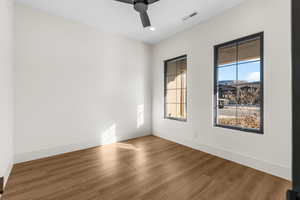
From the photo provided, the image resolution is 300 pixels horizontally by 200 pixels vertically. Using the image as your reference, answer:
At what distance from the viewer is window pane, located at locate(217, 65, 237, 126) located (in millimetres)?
2738

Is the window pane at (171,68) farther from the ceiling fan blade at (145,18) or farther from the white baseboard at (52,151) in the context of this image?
the white baseboard at (52,151)

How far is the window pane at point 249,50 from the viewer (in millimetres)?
2430

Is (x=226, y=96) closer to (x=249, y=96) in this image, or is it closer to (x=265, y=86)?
(x=249, y=96)

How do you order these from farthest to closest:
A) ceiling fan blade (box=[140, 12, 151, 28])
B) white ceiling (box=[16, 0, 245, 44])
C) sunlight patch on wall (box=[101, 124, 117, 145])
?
sunlight patch on wall (box=[101, 124, 117, 145]) < white ceiling (box=[16, 0, 245, 44]) < ceiling fan blade (box=[140, 12, 151, 28])

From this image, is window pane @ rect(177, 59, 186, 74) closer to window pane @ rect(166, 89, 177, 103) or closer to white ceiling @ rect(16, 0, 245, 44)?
window pane @ rect(166, 89, 177, 103)

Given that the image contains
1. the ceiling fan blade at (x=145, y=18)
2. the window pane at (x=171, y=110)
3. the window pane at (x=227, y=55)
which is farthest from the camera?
the window pane at (x=171, y=110)

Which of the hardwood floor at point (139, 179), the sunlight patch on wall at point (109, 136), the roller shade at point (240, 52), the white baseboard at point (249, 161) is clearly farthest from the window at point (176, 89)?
the sunlight patch on wall at point (109, 136)

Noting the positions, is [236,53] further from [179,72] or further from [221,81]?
[179,72]

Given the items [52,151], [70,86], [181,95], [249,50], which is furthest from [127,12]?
[52,151]

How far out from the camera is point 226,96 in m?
2.84

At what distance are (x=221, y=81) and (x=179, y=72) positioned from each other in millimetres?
1203

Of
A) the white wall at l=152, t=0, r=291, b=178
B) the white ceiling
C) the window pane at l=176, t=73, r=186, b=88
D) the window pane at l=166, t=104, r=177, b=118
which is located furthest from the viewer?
the window pane at l=166, t=104, r=177, b=118

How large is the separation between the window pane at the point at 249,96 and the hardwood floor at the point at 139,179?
80 centimetres

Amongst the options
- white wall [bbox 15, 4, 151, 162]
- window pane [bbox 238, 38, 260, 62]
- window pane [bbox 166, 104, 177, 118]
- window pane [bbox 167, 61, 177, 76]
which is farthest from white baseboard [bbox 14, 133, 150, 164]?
window pane [bbox 238, 38, 260, 62]
